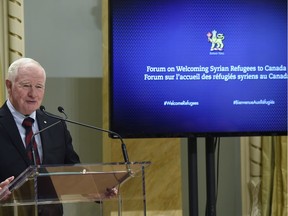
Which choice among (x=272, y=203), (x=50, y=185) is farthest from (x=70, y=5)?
(x=50, y=185)

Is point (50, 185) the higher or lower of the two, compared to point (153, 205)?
higher

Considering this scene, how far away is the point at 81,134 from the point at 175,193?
2.72ft

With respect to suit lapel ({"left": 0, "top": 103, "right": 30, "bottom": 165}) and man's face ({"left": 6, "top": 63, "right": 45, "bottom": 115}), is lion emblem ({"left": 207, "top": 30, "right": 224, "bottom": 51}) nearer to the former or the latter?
man's face ({"left": 6, "top": 63, "right": 45, "bottom": 115})

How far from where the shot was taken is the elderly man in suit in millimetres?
3383

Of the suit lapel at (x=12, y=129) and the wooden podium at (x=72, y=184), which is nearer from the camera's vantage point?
the wooden podium at (x=72, y=184)

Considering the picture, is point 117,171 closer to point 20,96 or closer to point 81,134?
point 20,96

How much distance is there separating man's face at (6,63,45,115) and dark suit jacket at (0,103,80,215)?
3.1 inches

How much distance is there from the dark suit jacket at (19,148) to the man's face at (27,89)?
8cm

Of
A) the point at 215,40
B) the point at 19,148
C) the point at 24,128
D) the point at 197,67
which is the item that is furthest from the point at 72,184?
the point at 215,40

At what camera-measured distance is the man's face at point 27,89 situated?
3488mm

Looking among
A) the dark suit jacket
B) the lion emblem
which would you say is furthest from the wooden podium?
the lion emblem

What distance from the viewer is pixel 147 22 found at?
146 inches

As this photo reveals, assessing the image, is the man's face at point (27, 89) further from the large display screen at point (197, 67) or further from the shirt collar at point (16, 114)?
the large display screen at point (197, 67)

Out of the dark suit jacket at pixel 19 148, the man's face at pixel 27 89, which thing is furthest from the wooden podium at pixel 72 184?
the man's face at pixel 27 89
